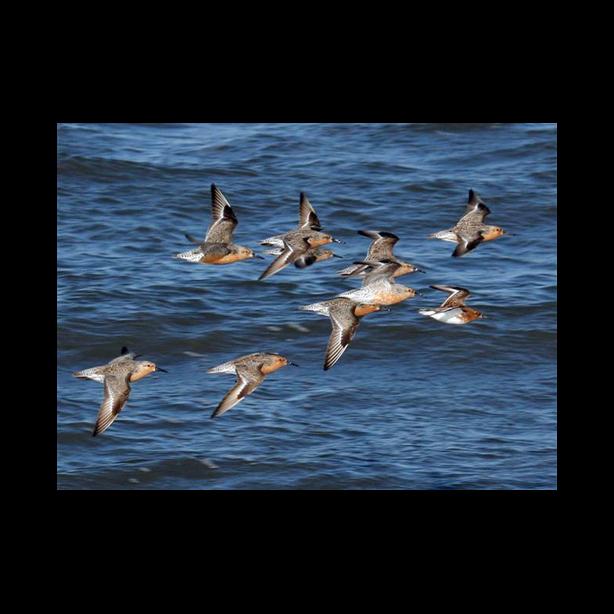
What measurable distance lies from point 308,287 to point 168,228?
2.80 m

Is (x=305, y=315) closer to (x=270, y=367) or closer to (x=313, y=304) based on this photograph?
(x=313, y=304)

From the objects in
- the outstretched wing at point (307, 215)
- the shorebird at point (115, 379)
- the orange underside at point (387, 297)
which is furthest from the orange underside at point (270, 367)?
the outstretched wing at point (307, 215)

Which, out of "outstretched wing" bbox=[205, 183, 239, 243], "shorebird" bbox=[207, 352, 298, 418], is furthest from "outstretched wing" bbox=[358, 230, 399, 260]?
"shorebird" bbox=[207, 352, 298, 418]

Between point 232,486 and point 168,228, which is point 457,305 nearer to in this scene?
point 232,486

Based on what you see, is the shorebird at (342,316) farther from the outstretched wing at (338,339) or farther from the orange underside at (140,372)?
the orange underside at (140,372)

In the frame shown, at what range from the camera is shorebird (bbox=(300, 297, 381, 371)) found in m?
11.9

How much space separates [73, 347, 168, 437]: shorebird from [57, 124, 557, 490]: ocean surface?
1699 mm

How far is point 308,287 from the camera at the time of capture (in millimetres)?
16531

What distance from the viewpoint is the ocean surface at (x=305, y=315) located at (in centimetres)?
1334

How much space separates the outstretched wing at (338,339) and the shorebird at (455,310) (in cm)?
86

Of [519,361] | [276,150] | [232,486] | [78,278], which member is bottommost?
[232,486]

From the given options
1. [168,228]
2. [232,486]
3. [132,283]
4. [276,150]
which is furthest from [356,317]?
[276,150]

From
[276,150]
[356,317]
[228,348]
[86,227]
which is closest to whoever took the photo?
[356,317]

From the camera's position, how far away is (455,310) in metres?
13.0
